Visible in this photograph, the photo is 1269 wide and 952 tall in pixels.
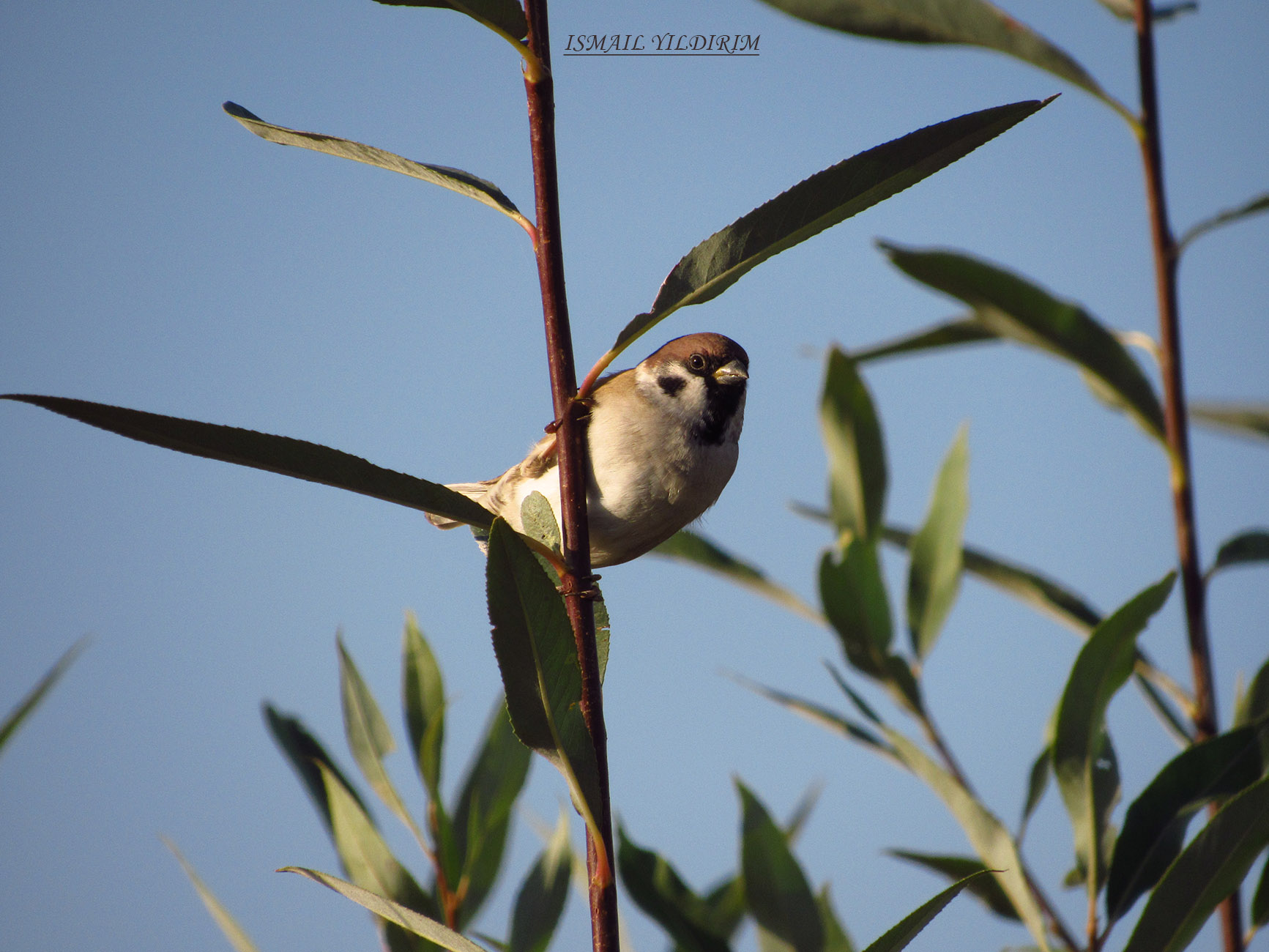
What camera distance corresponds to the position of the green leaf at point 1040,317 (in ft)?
7.39

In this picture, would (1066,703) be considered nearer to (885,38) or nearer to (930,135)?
(930,135)

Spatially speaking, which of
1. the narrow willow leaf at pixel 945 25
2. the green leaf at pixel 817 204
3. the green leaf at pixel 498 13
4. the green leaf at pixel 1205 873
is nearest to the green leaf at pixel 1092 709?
the green leaf at pixel 1205 873

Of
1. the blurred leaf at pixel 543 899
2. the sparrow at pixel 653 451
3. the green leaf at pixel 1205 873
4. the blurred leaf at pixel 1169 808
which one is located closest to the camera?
the green leaf at pixel 1205 873

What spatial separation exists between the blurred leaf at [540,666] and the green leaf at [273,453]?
128 mm

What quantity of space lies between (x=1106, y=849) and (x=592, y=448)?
1498 mm

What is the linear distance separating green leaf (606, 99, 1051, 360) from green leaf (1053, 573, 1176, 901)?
3.13 ft

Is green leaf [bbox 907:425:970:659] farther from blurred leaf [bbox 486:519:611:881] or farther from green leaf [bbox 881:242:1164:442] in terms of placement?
blurred leaf [bbox 486:519:611:881]

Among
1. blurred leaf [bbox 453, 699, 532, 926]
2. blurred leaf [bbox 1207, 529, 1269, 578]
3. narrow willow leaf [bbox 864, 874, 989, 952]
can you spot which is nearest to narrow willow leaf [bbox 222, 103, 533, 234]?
narrow willow leaf [bbox 864, 874, 989, 952]

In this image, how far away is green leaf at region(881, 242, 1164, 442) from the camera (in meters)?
2.25

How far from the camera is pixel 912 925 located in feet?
4.32

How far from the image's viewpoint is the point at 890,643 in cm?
233

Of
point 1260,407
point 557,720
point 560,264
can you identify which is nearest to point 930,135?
point 560,264

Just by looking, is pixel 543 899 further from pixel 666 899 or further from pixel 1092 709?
pixel 1092 709

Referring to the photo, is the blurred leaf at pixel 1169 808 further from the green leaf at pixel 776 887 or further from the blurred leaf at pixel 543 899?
the blurred leaf at pixel 543 899
